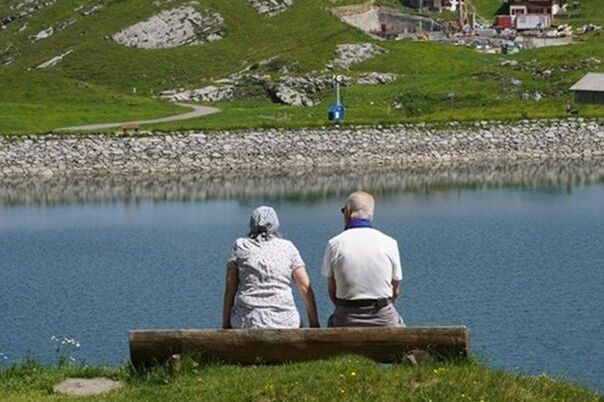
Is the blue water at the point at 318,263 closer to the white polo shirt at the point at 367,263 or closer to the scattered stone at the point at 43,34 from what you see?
the white polo shirt at the point at 367,263

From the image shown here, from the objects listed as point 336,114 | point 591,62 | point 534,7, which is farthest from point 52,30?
point 336,114

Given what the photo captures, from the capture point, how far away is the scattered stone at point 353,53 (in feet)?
361

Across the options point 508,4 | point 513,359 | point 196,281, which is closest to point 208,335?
point 513,359

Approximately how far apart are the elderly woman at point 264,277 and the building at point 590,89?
249 feet

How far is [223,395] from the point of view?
14492 mm

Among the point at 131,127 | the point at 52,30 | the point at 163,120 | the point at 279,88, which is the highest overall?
the point at 52,30

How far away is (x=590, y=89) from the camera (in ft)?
297

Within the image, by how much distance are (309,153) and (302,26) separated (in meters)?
50.1

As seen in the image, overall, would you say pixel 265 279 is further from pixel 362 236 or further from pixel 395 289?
pixel 395 289

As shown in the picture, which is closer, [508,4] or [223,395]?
[223,395]

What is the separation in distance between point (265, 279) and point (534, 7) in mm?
138815

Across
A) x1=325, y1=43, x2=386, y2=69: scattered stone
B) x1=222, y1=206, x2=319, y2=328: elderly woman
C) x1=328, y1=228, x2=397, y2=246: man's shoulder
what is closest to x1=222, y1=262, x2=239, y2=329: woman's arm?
x1=222, y1=206, x2=319, y2=328: elderly woman

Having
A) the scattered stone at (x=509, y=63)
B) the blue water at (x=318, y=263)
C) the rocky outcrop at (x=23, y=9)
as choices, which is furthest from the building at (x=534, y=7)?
the blue water at (x=318, y=263)

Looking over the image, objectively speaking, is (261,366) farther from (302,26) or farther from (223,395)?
(302,26)
